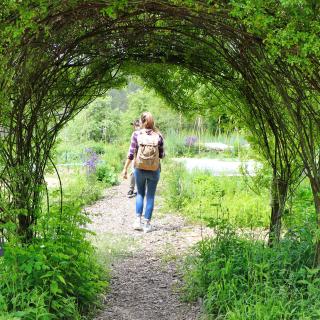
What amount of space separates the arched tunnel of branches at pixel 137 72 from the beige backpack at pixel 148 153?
1260 mm

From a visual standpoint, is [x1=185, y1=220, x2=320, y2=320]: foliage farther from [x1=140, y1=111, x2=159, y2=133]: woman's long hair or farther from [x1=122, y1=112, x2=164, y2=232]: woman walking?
[x1=140, y1=111, x2=159, y2=133]: woman's long hair

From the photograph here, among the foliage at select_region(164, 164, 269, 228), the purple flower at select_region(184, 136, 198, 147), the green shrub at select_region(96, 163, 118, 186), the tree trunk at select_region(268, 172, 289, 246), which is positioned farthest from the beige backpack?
the purple flower at select_region(184, 136, 198, 147)

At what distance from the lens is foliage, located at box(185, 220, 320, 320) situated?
3686mm

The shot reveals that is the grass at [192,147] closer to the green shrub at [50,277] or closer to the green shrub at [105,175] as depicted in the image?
the green shrub at [105,175]

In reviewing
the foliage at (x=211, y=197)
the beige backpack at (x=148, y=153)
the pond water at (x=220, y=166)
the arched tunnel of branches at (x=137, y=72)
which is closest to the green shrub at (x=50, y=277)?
the arched tunnel of branches at (x=137, y=72)

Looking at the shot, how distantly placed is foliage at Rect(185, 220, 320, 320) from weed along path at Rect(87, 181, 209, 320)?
0.28 meters

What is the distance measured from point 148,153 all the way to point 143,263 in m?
1.56

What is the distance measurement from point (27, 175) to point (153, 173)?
2.82 metres

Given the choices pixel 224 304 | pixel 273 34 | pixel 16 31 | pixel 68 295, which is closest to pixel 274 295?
pixel 224 304

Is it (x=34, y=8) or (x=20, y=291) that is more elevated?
(x=34, y=8)

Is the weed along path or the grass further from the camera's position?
the grass

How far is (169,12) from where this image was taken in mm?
3758

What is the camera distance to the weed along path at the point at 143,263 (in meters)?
4.57

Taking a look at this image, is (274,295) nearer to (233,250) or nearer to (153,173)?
(233,250)
